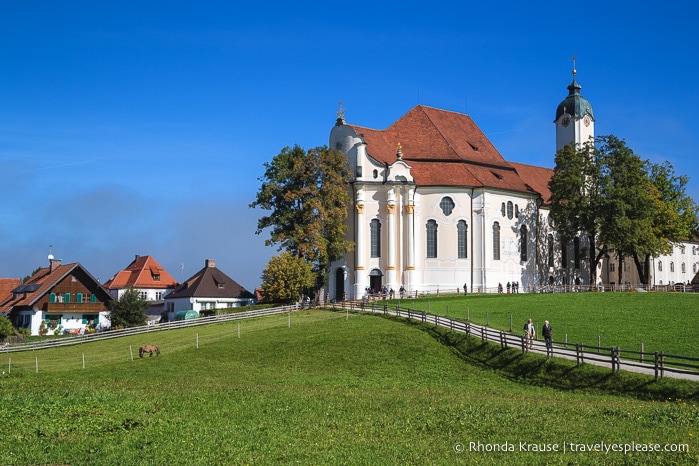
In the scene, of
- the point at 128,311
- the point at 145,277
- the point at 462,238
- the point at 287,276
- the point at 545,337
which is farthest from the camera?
the point at 145,277

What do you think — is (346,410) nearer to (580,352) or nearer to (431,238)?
(580,352)

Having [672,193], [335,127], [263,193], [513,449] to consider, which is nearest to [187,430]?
[513,449]

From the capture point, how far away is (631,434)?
1808 cm

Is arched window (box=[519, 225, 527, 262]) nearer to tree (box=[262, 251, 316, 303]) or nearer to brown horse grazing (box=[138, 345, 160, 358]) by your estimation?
tree (box=[262, 251, 316, 303])

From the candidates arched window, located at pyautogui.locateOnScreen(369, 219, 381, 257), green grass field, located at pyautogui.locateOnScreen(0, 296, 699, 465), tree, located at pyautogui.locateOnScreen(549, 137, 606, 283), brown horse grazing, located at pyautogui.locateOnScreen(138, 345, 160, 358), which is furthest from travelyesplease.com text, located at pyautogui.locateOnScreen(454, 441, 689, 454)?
tree, located at pyautogui.locateOnScreen(549, 137, 606, 283)

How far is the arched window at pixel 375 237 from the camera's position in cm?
6900

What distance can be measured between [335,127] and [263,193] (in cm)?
1162

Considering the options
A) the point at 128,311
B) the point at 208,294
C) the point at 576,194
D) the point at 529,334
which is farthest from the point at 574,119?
the point at 529,334

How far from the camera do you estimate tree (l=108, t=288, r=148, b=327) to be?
207ft

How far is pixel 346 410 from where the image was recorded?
72.2 ft

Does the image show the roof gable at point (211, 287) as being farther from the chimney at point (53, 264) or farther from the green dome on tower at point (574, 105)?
the green dome on tower at point (574, 105)

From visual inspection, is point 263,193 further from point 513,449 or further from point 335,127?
point 513,449

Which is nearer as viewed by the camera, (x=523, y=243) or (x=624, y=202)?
(x=624, y=202)

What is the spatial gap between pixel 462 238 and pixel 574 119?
23917 millimetres
